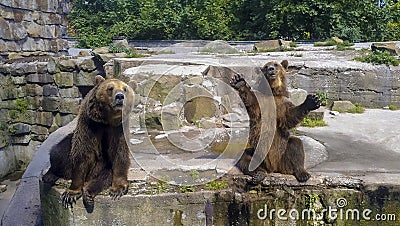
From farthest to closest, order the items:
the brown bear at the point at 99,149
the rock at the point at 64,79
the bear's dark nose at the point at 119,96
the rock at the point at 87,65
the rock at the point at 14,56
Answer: the rock at the point at 64,79 < the rock at the point at 87,65 < the rock at the point at 14,56 < the brown bear at the point at 99,149 < the bear's dark nose at the point at 119,96

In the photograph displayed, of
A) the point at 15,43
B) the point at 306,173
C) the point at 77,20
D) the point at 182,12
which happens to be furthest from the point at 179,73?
the point at 77,20

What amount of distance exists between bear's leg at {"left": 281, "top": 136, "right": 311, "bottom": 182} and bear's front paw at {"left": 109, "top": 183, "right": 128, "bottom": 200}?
1.30 metres

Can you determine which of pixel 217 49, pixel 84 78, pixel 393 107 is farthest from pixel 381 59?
pixel 84 78

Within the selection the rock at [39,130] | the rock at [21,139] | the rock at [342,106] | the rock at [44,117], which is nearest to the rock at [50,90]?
the rock at [44,117]

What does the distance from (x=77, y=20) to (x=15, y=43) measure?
479 inches

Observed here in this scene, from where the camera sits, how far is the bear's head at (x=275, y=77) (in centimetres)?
390

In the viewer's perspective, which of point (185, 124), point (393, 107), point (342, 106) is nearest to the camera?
point (185, 124)

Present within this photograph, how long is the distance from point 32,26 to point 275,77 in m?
8.80

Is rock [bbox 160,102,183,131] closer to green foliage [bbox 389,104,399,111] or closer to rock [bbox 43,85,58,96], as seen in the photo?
green foliage [bbox 389,104,399,111]

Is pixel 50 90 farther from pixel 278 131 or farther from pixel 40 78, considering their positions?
pixel 278 131

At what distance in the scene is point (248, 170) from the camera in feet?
12.4

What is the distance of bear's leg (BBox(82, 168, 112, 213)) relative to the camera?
353 cm

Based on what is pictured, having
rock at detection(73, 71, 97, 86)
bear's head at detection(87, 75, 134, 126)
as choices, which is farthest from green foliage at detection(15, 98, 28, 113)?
bear's head at detection(87, 75, 134, 126)

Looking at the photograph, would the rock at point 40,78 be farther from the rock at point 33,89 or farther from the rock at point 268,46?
the rock at point 268,46
